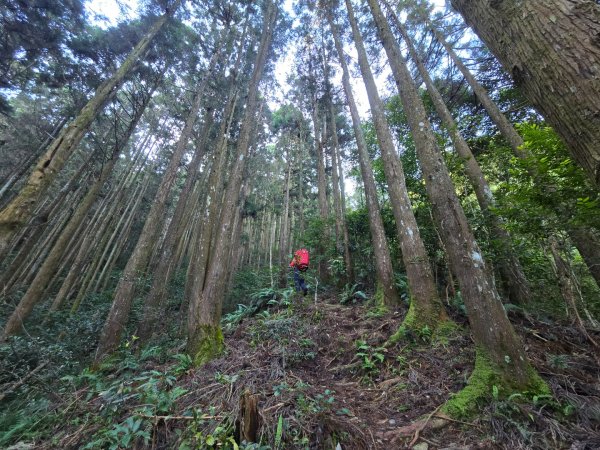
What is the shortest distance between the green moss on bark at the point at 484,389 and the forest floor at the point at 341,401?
0.09m

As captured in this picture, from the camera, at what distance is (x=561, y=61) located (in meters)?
1.15

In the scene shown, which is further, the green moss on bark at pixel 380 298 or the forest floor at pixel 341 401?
the green moss on bark at pixel 380 298

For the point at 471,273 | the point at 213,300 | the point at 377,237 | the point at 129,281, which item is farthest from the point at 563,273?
the point at 129,281

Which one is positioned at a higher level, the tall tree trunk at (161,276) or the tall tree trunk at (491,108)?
the tall tree trunk at (491,108)

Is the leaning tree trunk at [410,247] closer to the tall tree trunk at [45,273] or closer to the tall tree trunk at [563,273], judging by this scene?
the tall tree trunk at [563,273]

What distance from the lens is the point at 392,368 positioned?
381 centimetres

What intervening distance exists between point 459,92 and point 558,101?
405 inches

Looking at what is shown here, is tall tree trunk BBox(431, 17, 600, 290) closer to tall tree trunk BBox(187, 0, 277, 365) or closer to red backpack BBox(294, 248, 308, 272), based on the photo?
tall tree trunk BBox(187, 0, 277, 365)

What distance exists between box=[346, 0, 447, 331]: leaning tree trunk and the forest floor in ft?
1.30

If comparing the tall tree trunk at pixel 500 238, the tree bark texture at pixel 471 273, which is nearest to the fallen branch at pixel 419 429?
the tree bark texture at pixel 471 273

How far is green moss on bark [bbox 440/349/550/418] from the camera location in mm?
2672

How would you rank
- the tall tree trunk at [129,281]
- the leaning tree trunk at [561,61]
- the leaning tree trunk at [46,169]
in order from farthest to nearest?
the tall tree trunk at [129,281]
the leaning tree trunk at [46,169]
the leaning tree trunk at [561,61]

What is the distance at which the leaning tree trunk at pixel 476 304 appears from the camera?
2762 mm

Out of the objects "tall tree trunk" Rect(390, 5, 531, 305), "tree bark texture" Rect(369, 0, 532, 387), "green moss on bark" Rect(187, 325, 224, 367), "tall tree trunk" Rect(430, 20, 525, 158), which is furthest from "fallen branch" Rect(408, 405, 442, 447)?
"tall tree trunk" Rect(430, 20, 525, 158)
